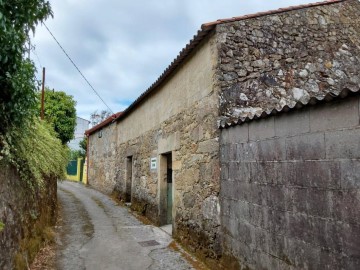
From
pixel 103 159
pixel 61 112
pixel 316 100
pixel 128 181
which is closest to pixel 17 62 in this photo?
pixel 316 100

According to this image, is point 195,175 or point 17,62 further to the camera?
point 195,175

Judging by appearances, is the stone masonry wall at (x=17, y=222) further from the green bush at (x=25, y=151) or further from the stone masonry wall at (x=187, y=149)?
the stone masonry wall at (x=187, y=149)

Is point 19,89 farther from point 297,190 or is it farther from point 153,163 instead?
point 153,163

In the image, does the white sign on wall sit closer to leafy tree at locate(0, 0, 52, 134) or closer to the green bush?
the green bush

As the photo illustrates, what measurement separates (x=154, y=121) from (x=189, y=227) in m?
3.74

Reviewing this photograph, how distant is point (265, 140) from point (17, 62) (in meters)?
2.99

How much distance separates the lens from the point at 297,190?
356cm

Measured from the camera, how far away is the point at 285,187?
376cm

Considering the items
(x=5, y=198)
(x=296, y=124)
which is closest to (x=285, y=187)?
(x=296, y=124)

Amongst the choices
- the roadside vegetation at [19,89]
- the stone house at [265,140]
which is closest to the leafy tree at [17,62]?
the roadside vegetation at [19,89]

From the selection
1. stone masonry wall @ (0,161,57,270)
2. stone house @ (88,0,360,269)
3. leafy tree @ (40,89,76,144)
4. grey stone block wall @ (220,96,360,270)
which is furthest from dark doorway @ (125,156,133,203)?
grey stone block wall @ (220,96,360,270)

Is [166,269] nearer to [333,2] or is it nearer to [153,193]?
[153,193]

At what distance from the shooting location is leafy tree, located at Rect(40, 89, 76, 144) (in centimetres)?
1686

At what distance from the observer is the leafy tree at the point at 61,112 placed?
55.3ft
